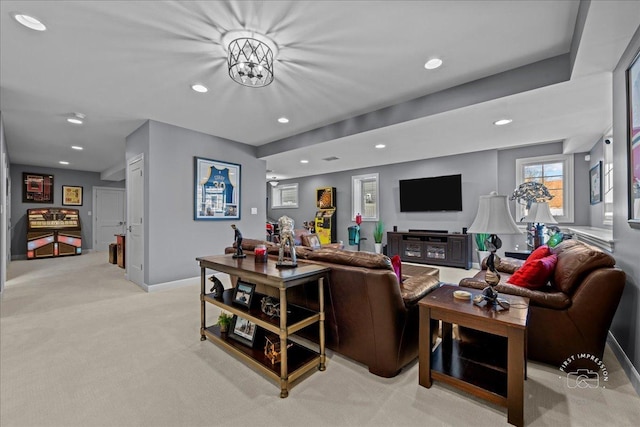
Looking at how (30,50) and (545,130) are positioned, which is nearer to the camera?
(30,50)

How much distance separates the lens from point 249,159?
529 cm

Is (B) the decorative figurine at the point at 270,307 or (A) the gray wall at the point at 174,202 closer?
(B) the decorative figurine at the point at 270,307

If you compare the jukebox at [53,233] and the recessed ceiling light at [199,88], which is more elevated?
the recessed ceiling light at [199,88]

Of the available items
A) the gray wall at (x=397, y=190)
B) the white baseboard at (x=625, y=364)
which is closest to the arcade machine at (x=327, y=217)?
the gray wall at (x=397, y=190)

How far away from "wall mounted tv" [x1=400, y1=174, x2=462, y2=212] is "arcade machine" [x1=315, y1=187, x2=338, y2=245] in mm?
2099

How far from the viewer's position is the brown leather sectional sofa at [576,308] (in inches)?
70.7

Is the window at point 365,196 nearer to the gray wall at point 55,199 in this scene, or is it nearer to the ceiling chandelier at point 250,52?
the ceiling chandelier at point 250,52

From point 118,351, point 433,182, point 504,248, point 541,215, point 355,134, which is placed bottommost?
point 118,351

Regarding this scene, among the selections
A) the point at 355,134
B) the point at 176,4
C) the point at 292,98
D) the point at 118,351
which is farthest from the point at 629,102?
the point at 118,351

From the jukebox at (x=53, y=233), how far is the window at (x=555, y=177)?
10756mm

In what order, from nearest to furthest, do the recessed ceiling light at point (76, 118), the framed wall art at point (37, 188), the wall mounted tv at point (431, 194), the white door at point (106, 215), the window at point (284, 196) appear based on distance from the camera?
the recessed ceiling light at point (76, 118)
the wall mounted tv at point (431, 194)
the framed wall art at point (37, 188)
the white door at point (106, 215)
the window at point (284, 196)

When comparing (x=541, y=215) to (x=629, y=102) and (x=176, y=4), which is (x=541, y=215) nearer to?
(x=629, y=102)

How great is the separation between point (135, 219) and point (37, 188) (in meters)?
5.50

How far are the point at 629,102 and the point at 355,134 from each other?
2656 mm
